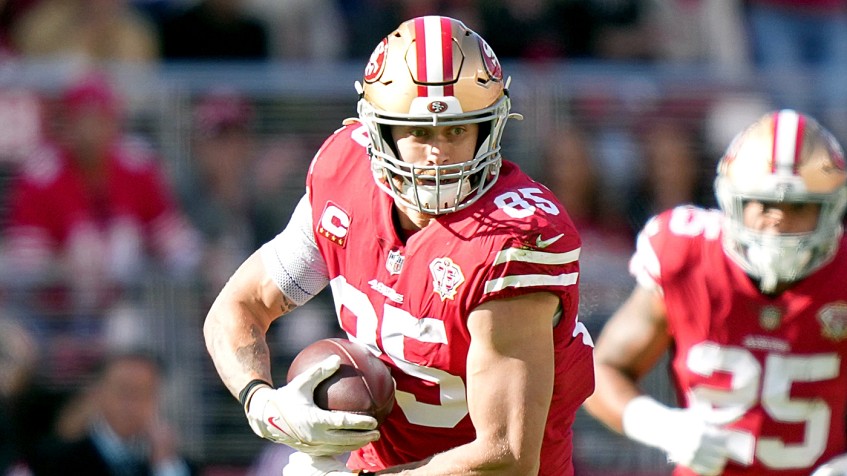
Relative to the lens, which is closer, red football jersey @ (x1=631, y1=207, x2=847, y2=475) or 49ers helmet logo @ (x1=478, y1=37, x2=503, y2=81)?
49ers helmet logo @ (x1=478, y1=37, x2=503, y2=81)

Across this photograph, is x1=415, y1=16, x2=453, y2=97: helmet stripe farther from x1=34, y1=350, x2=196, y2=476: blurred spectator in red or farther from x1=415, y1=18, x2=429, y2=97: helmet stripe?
x1=34, y1=350, x2=196, y2=476: blurred spectator in red

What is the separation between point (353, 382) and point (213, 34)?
4631mm

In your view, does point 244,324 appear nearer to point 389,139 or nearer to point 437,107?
point 389,139

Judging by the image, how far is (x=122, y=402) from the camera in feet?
20.4

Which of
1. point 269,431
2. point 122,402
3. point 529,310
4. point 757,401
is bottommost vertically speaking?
point 122,402

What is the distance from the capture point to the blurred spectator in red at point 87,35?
7414mm

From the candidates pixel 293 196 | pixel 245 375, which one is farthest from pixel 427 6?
pixel 245 375

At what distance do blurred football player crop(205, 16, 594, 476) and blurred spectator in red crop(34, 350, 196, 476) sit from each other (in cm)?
258

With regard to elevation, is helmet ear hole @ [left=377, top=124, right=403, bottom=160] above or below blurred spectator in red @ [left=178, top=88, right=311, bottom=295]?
above

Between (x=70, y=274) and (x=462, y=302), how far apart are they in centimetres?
379

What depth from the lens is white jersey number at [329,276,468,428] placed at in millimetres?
3449

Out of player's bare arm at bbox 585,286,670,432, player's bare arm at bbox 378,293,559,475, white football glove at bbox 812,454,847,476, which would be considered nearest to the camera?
player's bare arm at bbox 378,293,559,475

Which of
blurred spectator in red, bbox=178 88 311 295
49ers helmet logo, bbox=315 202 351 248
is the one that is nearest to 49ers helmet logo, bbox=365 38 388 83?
49ers helmet logo, bbox=315 202 351 248

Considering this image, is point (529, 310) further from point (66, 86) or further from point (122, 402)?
point (66, 86)
